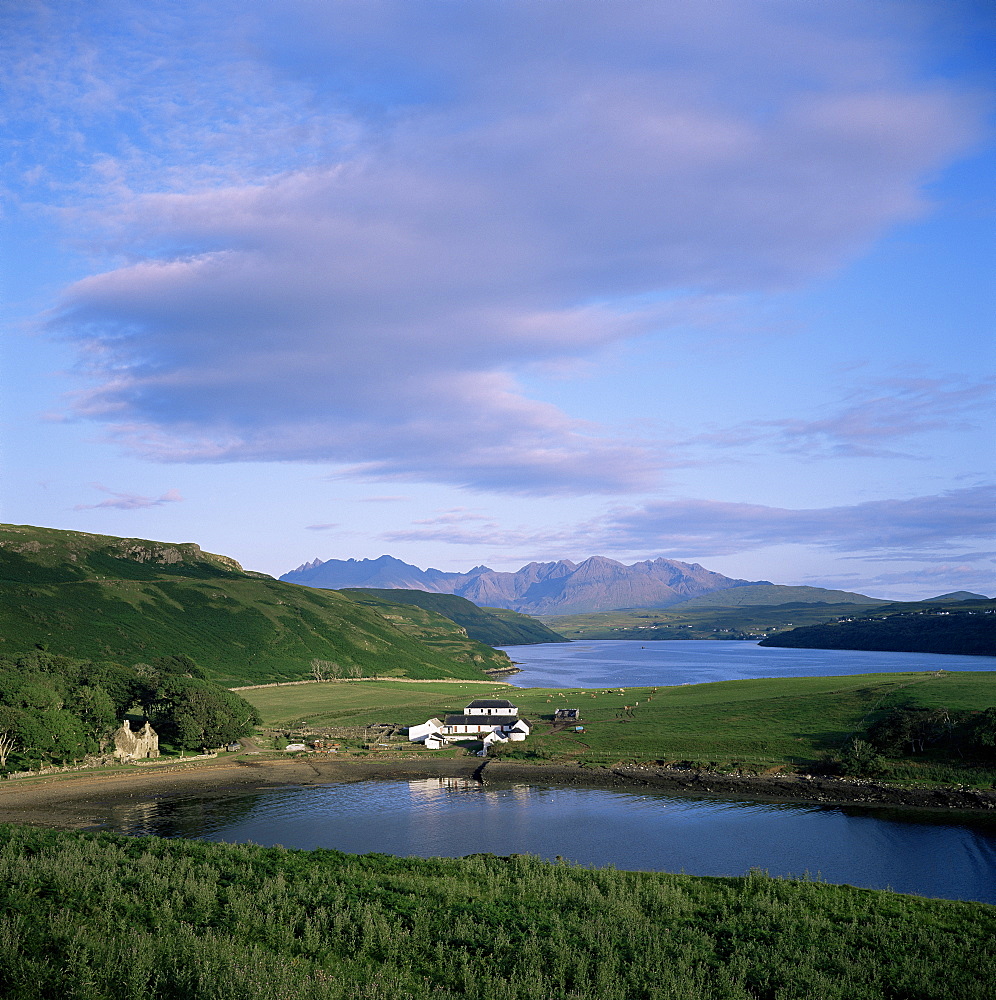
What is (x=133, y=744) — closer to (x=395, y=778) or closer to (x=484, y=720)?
(x=395, y=778)

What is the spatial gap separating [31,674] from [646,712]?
3190 inches

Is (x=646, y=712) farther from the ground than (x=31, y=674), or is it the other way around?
(x=31, y=674)

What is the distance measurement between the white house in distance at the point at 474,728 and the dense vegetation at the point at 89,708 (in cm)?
2468

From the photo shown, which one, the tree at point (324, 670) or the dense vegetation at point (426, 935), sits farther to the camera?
the tree at point (324, 670)

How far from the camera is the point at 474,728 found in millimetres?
100125

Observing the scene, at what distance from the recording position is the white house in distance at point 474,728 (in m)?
94.4

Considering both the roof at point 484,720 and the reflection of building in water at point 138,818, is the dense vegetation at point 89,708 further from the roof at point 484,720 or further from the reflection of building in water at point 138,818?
the roof at point 484,720

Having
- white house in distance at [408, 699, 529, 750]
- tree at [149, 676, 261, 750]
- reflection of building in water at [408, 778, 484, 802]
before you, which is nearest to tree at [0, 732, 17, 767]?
tree at [149, 676, 261, 750]

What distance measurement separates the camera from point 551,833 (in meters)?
56.5

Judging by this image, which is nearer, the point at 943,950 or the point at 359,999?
the point at 359,999

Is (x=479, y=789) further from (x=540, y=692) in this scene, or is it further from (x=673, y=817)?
(x=540, y=692)

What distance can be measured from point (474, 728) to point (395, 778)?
73.6 ft

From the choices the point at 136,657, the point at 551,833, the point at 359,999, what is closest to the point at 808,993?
the point at 359,999

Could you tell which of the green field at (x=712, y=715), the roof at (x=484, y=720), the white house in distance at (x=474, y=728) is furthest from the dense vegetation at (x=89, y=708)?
the roof at (x=484, y=720)
